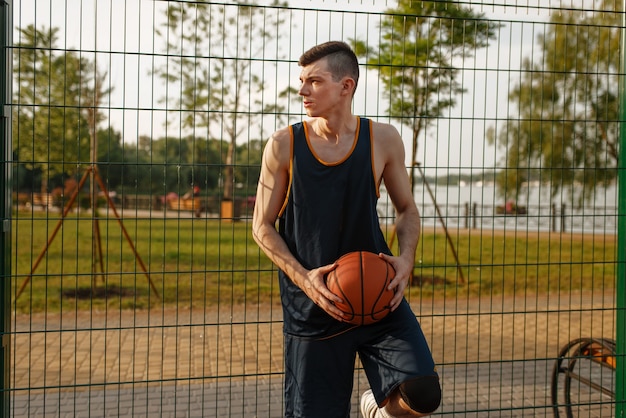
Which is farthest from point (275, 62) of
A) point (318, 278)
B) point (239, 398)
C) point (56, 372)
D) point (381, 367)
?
point (56, 372)

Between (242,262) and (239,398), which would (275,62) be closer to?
(239,398)

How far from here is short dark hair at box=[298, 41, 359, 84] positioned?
3111 mm

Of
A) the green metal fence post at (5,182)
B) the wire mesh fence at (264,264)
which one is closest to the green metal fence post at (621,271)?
the wire mesh fence at (264,264)

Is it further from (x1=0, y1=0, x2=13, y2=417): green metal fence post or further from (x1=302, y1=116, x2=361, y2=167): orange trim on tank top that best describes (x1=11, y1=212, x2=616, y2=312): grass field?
(x1=302, y1=116, x2=361, y2=167): orange trim on tank top

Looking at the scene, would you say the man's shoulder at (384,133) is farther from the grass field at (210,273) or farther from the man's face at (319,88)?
the grass field at (210,273)

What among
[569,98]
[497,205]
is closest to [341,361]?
[497,205]

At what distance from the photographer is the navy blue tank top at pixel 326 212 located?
3.09 metres

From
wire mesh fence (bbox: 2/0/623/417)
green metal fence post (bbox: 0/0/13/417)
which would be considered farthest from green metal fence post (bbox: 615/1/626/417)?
green metal fence post (bbox: 0/0/13/417)

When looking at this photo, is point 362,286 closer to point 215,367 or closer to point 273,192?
point 273,192

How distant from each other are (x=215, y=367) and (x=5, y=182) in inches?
150

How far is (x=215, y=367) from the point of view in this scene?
23.0 ft

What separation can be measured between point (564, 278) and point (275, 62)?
1203 cm

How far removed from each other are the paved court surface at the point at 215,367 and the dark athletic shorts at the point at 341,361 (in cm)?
69

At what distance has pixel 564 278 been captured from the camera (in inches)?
571
